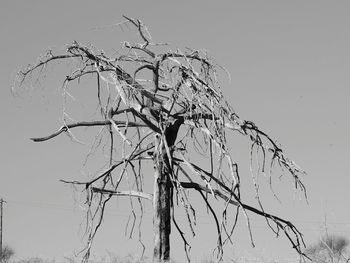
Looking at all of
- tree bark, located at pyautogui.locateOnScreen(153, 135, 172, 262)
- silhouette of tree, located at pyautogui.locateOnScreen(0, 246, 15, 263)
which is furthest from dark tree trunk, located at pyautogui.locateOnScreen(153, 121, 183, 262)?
silhouette of tree, located at pyautogui.locateOnScreen(0, 246, 15, 263)

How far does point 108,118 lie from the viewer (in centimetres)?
1295

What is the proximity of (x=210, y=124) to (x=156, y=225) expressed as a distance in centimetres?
206

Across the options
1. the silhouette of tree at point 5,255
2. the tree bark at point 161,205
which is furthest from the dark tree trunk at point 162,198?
the silhouette of tree at point 5,255

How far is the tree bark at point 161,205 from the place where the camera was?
42.0 feet

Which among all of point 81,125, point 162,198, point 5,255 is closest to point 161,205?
point 162,198

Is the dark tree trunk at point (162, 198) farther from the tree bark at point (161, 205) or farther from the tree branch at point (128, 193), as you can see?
the tree branch at point (128, 193)

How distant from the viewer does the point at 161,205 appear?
13000mm

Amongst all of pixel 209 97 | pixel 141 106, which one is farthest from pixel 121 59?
pixel 209 97

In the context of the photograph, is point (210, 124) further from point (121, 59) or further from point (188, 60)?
point (121, 59)

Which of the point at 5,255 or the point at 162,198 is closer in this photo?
the point at 162,198

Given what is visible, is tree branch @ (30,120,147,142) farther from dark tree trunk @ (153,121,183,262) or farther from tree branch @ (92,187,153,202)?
tree branch @ (92,187,153,202)

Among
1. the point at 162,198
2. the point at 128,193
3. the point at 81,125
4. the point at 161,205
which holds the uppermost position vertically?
the point at 81,125

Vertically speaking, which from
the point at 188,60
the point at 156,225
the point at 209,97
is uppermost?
the point at 188,60

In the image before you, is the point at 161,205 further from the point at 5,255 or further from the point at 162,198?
the point at 5,255
